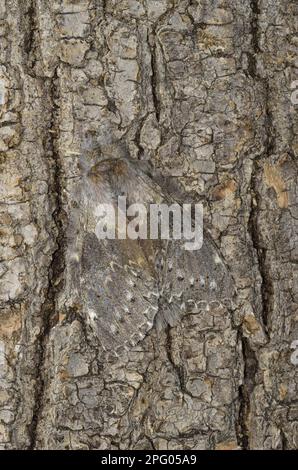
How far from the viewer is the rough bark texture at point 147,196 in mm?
1052

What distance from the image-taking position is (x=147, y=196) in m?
1.05

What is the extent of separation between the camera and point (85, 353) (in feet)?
3.49

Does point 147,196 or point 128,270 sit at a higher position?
point 147,196

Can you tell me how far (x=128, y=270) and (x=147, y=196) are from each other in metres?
0.14

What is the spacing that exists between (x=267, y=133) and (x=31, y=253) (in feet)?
1.64

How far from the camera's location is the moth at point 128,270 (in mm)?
1051

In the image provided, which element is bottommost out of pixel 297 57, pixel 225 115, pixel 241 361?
pixel 241 361

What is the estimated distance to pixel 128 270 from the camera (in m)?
1.05

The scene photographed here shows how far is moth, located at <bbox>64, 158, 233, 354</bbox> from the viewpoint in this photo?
3.45 ft

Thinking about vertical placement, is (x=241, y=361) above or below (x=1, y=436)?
above

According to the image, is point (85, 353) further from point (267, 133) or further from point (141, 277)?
point (267, 133)

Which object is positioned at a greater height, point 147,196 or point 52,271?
point 147,196

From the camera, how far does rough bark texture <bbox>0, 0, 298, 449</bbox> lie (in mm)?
1052
